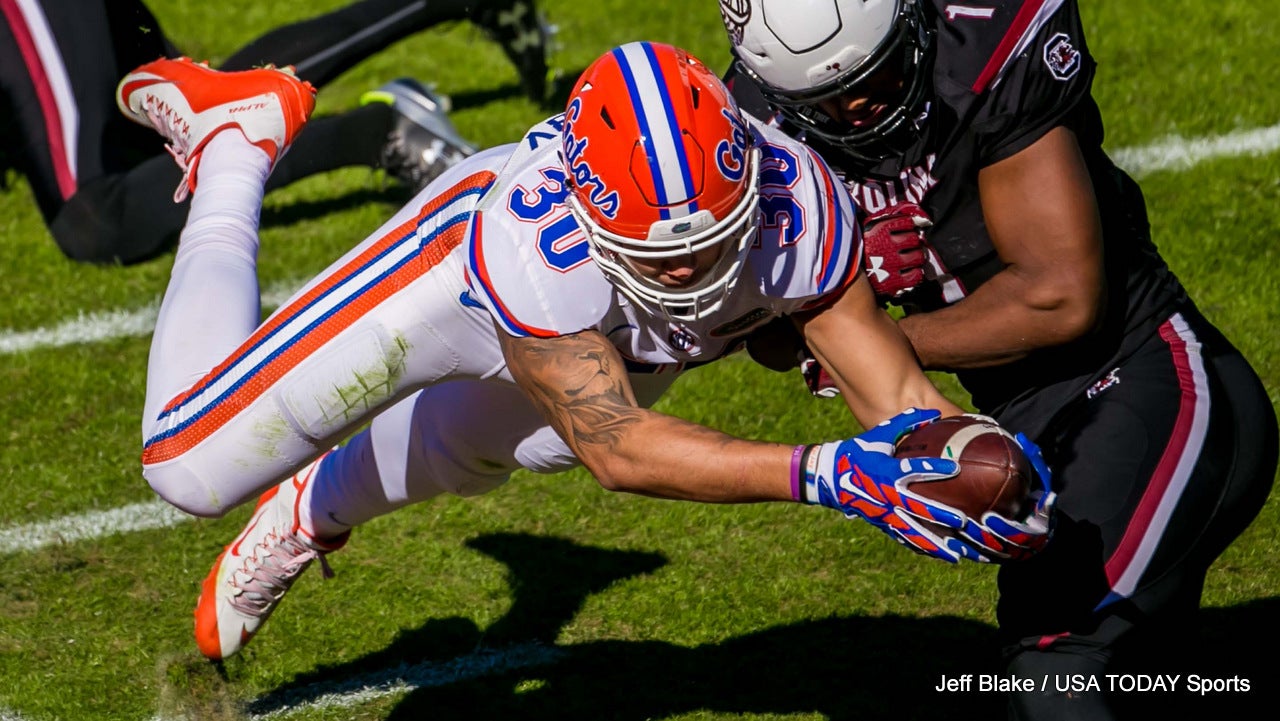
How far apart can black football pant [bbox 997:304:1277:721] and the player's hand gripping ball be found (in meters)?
0.39

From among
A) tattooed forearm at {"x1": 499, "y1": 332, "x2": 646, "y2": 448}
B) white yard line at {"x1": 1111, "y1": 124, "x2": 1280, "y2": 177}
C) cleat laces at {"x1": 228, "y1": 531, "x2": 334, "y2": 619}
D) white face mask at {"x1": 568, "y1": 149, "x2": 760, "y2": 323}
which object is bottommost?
white yard line at {"x1": 1111, "y1": 124, "x2": 1280, "y2": 177}

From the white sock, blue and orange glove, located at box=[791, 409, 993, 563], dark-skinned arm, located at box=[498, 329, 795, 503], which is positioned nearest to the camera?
blue and orange glove, located at box=[791, 409, 993, 563]

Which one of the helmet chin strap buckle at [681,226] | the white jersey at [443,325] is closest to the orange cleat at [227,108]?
the white jersey at [443,325]

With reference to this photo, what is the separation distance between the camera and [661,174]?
2730 millimetres

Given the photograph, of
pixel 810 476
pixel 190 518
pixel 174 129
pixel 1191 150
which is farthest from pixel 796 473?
Answer: pixel 1191 150

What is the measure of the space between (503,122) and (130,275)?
6.02ft

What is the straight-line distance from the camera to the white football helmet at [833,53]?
9.71 feet

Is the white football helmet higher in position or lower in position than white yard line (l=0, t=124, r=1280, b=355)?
higher

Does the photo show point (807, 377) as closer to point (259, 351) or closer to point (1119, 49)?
point (259, 351)

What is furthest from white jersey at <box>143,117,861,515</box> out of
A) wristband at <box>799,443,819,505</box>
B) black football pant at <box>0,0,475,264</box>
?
black football pant at <box>0,0,475,264</box>

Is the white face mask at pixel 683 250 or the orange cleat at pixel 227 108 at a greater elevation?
the white face mask at pixel 683 250

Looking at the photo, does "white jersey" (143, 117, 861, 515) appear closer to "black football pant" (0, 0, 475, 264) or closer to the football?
the football

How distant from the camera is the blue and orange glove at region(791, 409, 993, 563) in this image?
96.3 inches

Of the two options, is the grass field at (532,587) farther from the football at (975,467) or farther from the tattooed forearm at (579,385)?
the football at (975,467)
